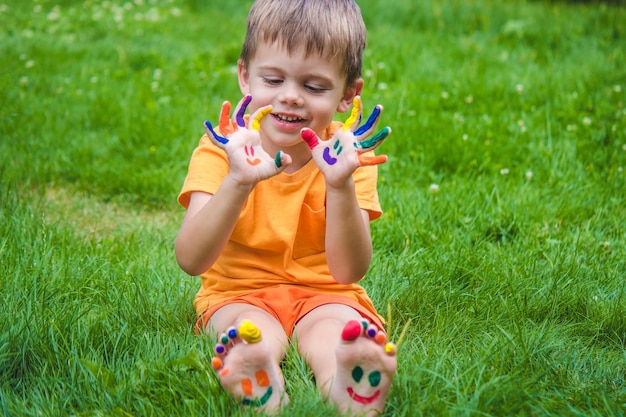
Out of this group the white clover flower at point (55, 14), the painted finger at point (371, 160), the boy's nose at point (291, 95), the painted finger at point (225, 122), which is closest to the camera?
the painted finger at point (371, 160)

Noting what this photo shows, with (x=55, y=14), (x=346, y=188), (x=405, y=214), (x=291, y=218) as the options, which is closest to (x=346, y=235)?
(x=346, y=188)

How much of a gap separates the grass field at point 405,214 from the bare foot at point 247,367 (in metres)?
0.06

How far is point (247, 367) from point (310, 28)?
3.37 feet

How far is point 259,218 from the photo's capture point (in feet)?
7.86

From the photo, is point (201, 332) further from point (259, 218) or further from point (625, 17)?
point (625, 17)

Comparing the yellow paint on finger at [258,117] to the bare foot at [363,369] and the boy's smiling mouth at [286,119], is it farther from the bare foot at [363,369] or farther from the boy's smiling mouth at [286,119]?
the bare foot at [363,369]

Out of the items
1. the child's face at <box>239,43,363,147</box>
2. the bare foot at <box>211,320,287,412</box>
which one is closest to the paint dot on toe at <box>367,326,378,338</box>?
the bare foot at <box>211,320,287,412</box>

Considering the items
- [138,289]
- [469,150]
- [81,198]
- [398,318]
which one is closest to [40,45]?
[81,198]

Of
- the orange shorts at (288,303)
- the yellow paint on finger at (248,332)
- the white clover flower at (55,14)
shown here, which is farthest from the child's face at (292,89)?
the white clover flower at (55,14)

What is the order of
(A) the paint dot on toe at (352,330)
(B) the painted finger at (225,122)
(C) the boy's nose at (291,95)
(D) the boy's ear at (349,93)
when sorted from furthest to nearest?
(D) the boy's ear at (349,93) < (C) the boy's nose at (291,95) < (B) the painted finger at (225,122) < (A) the paint dot on toe at (352,330)

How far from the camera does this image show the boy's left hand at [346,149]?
1980 mm

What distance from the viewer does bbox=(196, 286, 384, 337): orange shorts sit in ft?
7.70

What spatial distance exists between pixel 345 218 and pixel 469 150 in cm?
212

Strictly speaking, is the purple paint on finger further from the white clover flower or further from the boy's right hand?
the white clover flower
